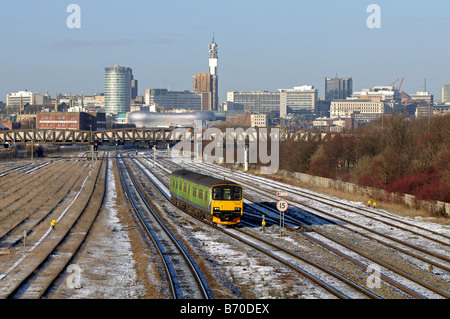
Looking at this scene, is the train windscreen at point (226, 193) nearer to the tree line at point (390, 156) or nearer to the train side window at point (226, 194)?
the train side window at point (226, 194)

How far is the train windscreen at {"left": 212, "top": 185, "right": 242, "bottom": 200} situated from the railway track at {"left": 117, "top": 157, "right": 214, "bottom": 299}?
3.51 meters

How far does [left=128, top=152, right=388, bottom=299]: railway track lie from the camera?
21.3 metres

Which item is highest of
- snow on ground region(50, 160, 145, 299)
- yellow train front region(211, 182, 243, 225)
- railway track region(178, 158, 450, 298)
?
yellow train front region(211, 182, 243, 225)

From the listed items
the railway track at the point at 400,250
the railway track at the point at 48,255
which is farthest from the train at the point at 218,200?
the railway track at the point at 48,255

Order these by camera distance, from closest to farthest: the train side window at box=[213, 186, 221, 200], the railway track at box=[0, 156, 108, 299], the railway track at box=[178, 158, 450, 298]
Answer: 1. the railway track at box=[0, 156, 108, 299]
2. the railway track at box=[178, 158, 450, 298]
3. the train side window at box=[213, 186, 221, 200]

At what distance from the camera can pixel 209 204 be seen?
37.1 metres

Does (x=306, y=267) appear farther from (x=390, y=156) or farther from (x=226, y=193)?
(x=390, y=156)

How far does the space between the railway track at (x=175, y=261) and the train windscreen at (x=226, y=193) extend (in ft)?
11.5

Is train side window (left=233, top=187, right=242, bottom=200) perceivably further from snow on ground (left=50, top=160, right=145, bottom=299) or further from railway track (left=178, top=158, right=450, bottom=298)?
snow on ground (left=50, top=160, right=145, bottom=299)

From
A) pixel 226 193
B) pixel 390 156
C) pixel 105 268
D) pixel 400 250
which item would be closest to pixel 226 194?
pixel 226 193

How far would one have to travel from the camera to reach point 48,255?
27.6 meters

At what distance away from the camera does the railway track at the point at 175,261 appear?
21.3 meters

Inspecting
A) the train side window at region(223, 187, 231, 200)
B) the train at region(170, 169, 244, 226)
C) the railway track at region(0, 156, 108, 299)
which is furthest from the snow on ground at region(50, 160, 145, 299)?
the train side window at region(223, 187, 231, 200)
